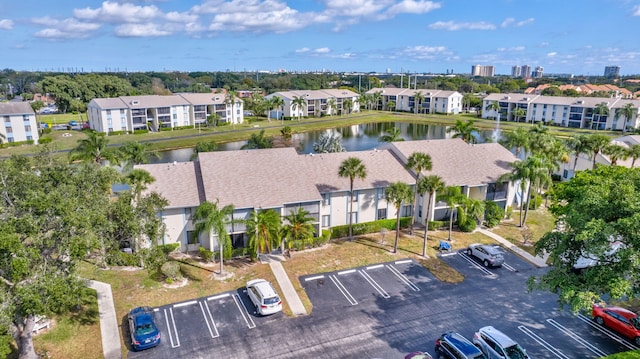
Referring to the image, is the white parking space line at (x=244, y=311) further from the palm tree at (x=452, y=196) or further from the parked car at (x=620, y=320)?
the parked car at (x=620, y=320)

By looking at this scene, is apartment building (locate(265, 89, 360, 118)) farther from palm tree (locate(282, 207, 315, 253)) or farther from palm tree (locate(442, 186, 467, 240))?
palm tree (locate(282, 207, 315, 253))

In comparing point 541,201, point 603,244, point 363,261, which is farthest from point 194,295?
point 541,201

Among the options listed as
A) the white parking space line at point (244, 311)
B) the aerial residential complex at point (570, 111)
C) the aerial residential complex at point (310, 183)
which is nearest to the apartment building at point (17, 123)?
the aerial residential complex at point (310, 183)

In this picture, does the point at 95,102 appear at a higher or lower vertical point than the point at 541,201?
higher

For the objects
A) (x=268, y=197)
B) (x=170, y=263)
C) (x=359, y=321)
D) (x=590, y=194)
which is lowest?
(x=359, y=321)

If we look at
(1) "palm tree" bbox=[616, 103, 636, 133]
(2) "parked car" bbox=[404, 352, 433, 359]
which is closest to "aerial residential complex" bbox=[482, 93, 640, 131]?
(1) "palm tree" bbox=[616, 103, 636, 133]

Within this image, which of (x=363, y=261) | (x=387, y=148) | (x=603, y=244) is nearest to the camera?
(x=603, y=244)

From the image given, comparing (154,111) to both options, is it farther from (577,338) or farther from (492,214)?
(577,338)

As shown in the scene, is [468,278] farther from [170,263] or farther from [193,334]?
[170,263]
